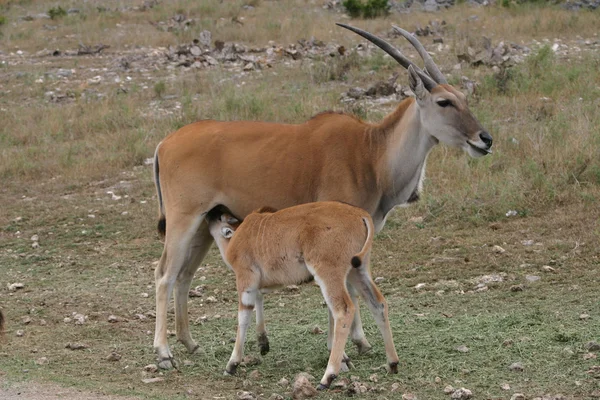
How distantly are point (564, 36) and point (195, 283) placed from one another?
1177 centimetres

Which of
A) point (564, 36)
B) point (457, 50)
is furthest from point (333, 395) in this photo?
point (564, 36)

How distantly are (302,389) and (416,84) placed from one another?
8.29 feet

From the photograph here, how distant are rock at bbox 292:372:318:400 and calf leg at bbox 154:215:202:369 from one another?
137cm

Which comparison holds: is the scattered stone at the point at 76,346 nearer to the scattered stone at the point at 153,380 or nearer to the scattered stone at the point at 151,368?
the scattered stone at the point at 151,368

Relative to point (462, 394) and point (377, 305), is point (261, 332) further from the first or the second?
point (462, 394)

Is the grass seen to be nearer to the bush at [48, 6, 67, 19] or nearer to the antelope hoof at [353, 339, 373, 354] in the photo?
the antelope hoof at [353, 339, 373, 354]

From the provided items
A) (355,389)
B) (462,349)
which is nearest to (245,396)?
(355,389)

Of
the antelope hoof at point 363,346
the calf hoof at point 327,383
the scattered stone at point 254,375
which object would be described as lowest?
the antelope hoof at point 363,346

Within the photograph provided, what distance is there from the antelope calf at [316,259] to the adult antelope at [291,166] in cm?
47

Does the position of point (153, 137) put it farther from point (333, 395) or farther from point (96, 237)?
point (333, 395)

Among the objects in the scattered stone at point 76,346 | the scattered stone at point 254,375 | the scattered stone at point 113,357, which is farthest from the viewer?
the scattered stone at point 76,346

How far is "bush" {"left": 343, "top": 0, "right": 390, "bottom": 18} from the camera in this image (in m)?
22.8

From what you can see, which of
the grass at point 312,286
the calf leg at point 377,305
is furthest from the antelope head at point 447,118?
the calf leg at point 377,305

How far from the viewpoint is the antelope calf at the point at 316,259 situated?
6.03 m
